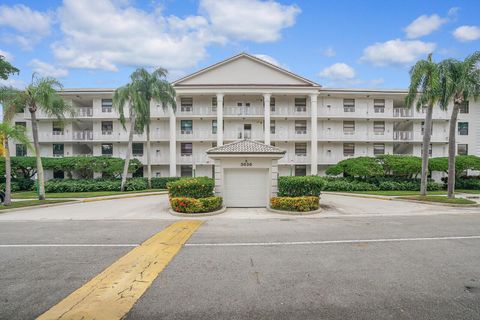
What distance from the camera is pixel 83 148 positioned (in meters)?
34.0

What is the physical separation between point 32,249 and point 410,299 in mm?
9792

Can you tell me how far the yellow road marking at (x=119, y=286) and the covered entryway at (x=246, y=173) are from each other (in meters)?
8.09

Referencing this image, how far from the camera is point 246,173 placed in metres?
16.2

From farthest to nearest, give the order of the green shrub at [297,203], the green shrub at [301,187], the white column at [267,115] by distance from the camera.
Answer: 1. the white column at [267,115]
2. the green shrub at [301,187]
3. the green shrub at [297,203]

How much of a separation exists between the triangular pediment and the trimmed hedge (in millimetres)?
19649

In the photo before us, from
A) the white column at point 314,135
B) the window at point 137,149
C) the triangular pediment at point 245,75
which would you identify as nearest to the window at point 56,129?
the window at point 137,149

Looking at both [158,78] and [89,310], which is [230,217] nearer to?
[89,310]

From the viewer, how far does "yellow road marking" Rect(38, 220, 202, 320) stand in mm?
4090

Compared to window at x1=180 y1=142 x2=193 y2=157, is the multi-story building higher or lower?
higher

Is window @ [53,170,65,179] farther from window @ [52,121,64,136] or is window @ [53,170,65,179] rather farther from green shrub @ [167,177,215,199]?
green shrub @ [167,177,215,199]

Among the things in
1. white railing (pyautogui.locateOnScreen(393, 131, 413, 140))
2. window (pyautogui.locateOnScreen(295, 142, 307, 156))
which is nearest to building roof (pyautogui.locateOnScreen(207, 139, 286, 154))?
window (pyautogui.locateOnScreen(295, 142, 307, 156))

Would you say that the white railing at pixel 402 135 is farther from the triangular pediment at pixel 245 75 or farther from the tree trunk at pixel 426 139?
the tree trunk at pixel 426 139

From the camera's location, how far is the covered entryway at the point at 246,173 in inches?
615

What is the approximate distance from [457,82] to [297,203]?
48.7 feet
